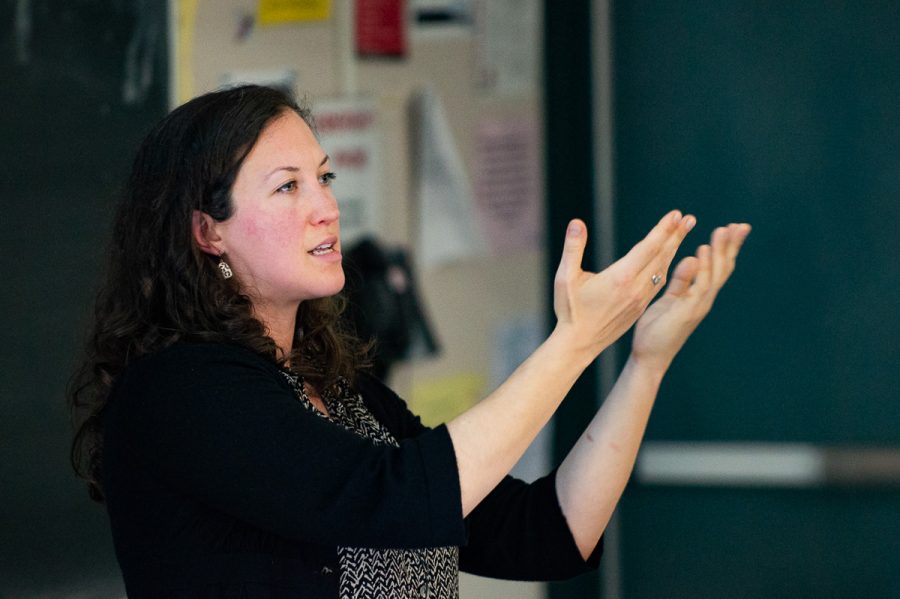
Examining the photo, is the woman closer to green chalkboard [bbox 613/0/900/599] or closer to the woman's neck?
the woman's neck

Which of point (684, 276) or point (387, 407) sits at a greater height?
point (684, 276)

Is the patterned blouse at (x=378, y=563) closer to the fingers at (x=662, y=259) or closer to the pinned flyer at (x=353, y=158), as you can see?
the fingers at (x=662, y=259)

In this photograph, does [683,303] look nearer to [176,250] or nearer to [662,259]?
[662,259]

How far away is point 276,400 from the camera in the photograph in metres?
1.38

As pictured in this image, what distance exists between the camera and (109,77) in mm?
1945

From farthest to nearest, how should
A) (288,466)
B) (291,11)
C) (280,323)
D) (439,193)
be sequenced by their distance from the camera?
(439,193) < (291,11) < (280,323) < (288,466)

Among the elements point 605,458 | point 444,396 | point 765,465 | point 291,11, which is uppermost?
point 291,11

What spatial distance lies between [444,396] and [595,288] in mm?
1593

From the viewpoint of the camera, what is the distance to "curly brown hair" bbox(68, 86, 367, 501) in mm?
1485

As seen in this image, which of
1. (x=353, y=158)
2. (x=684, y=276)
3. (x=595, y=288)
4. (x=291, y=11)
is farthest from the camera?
(x=353, y=158)

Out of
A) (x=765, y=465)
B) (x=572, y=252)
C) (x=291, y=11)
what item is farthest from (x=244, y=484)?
(x=765, y=465)

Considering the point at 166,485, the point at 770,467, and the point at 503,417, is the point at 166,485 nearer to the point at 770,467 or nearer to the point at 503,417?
the point at 503,417

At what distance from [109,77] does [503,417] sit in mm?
900

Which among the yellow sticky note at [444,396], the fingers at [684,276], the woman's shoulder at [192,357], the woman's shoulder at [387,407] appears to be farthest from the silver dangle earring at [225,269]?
the yellow sticky note at [444,396]
